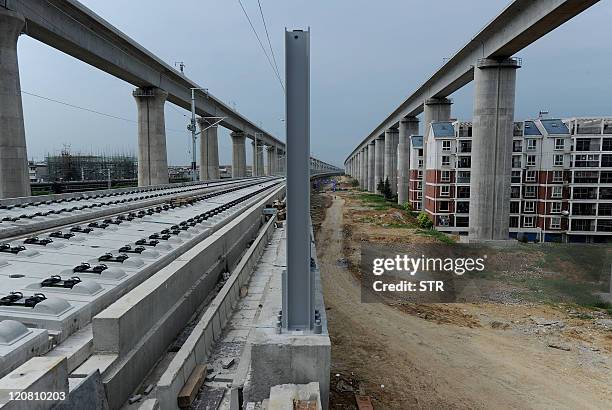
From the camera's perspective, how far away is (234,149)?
71.7 meters

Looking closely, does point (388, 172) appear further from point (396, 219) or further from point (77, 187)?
point (77, 187)

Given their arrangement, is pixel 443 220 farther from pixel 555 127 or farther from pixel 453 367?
pixel 453 367

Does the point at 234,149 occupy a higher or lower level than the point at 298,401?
higher

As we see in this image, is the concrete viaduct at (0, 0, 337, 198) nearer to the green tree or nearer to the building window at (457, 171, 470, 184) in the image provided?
the building window at (457, 171, 470, 184)

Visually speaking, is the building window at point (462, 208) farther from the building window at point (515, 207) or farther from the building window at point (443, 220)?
the building window at point (515, 207)

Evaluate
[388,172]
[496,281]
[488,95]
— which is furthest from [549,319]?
[388,172]

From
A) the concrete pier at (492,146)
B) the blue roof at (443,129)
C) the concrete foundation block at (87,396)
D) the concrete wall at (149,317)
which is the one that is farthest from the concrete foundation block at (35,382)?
the blue roof at (443,129)

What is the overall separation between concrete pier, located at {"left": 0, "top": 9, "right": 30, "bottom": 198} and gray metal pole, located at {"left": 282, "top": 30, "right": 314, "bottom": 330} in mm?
17431

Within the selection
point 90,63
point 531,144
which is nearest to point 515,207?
point 531,144

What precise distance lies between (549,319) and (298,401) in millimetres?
17085

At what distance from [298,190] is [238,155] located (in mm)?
67807

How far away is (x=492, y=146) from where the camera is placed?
2872 centimetres

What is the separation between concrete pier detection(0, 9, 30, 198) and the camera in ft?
56.6

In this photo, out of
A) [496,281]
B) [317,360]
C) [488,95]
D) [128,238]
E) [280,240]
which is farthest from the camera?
[488,95]
